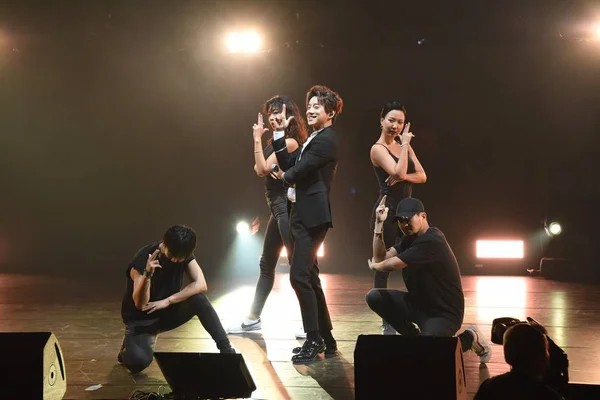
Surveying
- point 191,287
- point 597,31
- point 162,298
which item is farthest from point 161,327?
point 597,31

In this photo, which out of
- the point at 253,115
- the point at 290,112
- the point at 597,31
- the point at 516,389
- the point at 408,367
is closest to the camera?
the point at 516,389

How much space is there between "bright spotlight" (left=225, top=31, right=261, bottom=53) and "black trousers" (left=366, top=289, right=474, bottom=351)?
3716 millimetres

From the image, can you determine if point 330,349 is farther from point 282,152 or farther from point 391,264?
point 282,152

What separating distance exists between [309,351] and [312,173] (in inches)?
37.0

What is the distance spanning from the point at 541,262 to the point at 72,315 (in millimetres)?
4388

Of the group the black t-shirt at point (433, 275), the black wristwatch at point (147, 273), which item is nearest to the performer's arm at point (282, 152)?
the black t-shirt at point (433, 275)

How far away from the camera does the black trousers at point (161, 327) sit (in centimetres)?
344

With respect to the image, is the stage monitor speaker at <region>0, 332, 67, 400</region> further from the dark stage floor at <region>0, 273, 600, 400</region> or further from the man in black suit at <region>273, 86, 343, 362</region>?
the man in black suit at <region>273, 86, 343, 362</region>

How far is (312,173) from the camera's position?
3.54 m

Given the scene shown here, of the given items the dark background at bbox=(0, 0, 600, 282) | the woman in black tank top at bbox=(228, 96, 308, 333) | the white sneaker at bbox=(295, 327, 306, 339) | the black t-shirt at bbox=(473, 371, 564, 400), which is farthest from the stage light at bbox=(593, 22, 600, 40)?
the black t-shirt at bbox=(473, 371, 564, 400)

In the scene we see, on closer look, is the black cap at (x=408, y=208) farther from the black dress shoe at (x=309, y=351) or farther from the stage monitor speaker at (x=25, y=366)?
the stage monitor speaker at (x=25, y=366)

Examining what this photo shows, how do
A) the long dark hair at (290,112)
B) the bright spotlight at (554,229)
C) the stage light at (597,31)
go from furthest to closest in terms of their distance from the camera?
the bright spotlight at (554,229) < the stage light at (597,31) < the long dark hair at (290,112)

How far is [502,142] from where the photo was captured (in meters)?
7.00

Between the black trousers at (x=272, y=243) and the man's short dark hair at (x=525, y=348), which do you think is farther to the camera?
the black trousers at (x=272, y=243)
